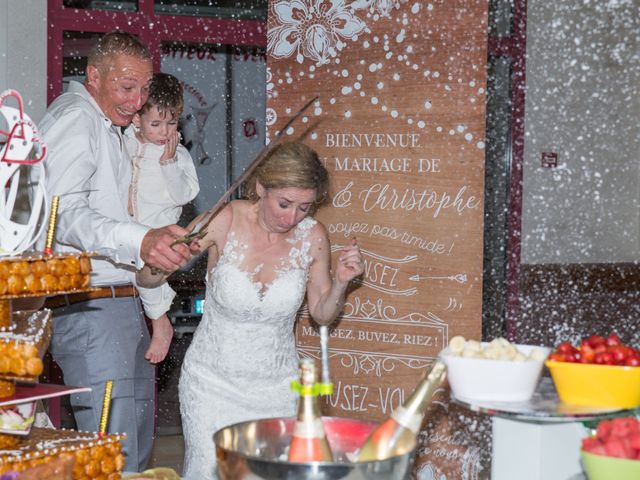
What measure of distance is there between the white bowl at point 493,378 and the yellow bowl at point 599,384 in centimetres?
7

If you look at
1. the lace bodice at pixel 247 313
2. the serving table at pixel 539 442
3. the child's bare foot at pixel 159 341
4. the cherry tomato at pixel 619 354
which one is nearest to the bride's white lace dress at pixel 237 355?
the lace bodice at pixel 247 313

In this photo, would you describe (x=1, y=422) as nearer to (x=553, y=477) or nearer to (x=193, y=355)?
(x=553, y=477)

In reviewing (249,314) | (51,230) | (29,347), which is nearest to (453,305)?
(249,314)

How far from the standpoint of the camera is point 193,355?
10.1ft

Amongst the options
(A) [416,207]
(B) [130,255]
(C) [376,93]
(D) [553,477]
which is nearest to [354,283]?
(A) [416,207]

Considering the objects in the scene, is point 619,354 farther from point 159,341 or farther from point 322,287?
point 159,341

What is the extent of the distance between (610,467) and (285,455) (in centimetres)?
52

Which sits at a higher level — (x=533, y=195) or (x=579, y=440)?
(x=533, y=195)

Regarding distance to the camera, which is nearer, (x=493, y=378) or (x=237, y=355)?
(x=493, y=378)

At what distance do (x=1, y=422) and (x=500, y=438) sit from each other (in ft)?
2.85

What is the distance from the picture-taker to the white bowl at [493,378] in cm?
160

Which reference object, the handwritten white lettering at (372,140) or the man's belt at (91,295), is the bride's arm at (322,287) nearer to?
the man's belt at (91,295)

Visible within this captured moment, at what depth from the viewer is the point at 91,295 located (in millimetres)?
3121

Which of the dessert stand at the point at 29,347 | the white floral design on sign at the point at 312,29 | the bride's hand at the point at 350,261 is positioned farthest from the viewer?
the white floral design on sign at the point at 312,29
